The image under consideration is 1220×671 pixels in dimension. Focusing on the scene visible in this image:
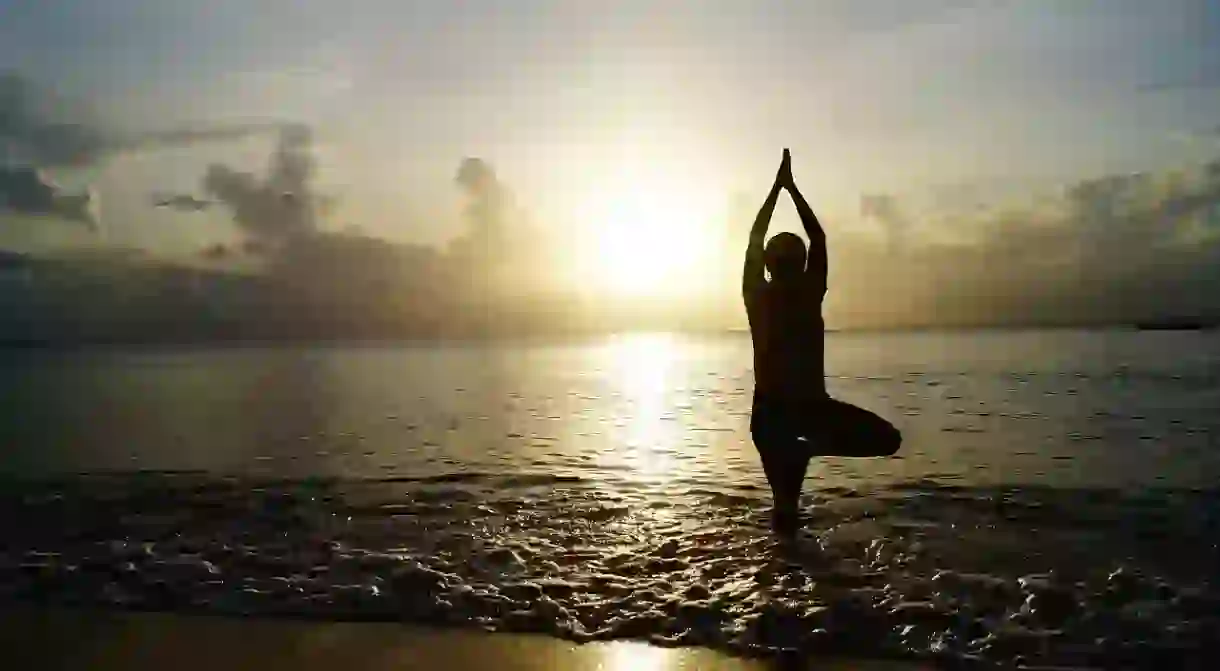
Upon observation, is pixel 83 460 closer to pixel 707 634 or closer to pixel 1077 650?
pixel 707 634

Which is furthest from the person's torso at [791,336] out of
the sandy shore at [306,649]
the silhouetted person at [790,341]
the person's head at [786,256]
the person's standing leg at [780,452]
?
the sandy shore at [306,649]

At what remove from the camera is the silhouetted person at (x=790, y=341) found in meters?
8.90

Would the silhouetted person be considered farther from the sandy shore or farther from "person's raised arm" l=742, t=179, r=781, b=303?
the sandy shore

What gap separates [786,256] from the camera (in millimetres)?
8930

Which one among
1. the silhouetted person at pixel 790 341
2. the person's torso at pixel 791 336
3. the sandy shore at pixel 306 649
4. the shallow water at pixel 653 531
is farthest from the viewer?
the person's torso at pixel 791 336

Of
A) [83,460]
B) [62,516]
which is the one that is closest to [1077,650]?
[62,516]

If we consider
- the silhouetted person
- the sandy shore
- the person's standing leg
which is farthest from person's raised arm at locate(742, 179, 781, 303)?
the sandy shore

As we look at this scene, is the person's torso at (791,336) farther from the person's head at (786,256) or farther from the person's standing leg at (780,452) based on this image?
the person's standing leg at (780,452)

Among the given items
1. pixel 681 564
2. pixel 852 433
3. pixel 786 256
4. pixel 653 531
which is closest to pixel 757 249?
pixel 786 256

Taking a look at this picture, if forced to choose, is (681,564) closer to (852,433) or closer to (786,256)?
(852,433)

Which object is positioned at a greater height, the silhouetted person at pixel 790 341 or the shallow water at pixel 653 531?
the silhouetted person at pixel 790 341

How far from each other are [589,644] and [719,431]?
20.5 m

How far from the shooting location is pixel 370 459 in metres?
21.3

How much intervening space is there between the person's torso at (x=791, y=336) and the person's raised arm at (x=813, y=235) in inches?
8.9
